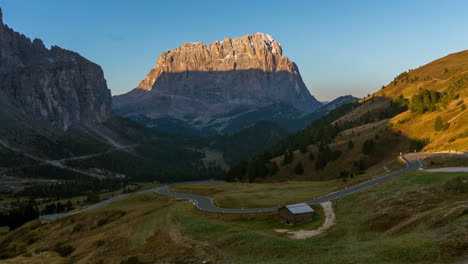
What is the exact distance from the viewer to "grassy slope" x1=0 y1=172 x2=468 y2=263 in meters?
34.5

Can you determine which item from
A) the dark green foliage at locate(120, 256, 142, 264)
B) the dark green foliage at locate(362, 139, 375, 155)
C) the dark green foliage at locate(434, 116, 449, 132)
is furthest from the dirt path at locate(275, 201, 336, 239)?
the dark green foliage at locate(362, 139, 375, 155)

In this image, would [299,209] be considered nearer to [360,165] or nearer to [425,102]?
[360,165]

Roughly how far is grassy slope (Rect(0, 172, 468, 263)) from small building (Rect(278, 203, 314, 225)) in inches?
83.5

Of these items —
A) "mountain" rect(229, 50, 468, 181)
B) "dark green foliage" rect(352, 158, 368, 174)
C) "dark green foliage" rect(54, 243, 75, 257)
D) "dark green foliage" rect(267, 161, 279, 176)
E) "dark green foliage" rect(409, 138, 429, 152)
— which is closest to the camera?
"dark green foliage" rect(54, 243, 75, 257)

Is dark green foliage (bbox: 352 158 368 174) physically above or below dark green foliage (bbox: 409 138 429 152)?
below

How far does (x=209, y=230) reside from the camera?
58.0m

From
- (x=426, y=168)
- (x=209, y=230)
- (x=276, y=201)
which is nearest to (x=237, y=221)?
(x=209, y=230)

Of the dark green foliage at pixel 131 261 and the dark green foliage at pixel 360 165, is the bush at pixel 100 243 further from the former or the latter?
the dark green foliage at pixel 360 165

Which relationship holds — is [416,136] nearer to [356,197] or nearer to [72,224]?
[356,197]

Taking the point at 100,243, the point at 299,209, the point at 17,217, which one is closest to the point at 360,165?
the point at 299,209

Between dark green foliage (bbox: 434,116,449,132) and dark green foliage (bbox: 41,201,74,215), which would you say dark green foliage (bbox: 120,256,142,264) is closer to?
dark green foliage (bbox: 434,116,449,132)

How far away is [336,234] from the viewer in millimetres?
46938

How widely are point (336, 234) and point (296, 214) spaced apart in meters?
9.65

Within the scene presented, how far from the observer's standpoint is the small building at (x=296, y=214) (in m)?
55.8
